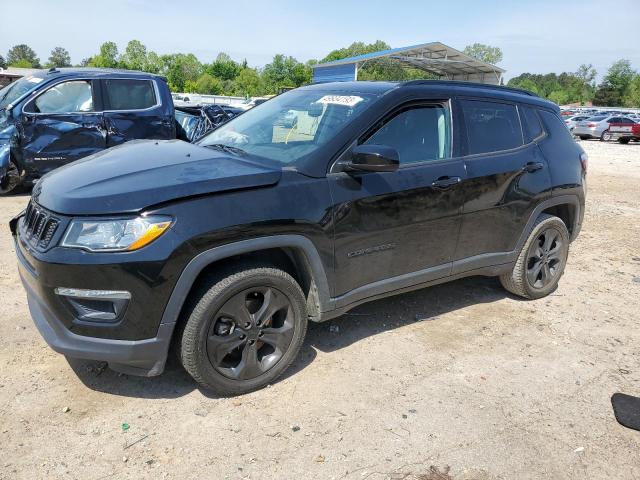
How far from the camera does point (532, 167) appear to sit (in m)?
4.16

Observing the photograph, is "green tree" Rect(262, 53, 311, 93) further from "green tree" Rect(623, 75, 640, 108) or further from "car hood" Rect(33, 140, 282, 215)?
"car hood" Rect(33, 140, 282, 215)

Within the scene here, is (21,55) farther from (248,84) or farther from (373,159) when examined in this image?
(373,159)

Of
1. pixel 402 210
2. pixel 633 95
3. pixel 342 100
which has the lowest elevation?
pixel 402 210

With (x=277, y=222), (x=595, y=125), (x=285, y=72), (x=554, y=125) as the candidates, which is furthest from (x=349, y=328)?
(x=285, y=72)

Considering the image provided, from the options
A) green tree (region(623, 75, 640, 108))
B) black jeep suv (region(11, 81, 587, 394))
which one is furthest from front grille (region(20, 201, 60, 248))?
green tree (region(623, 75, 640, 108))

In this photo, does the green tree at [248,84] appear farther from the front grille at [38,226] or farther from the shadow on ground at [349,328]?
the front grille at [38,226]

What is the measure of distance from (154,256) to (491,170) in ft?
8.47

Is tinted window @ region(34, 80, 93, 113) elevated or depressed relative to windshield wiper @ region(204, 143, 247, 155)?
elevated

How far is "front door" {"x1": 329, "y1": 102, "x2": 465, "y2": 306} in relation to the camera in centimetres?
310

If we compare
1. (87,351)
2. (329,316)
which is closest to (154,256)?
(87,351)

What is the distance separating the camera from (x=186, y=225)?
2.51m

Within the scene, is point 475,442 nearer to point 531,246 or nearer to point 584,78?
point 531,246

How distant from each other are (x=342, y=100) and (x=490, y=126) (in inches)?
50.2

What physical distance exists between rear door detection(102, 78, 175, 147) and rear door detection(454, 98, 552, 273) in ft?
18.4
